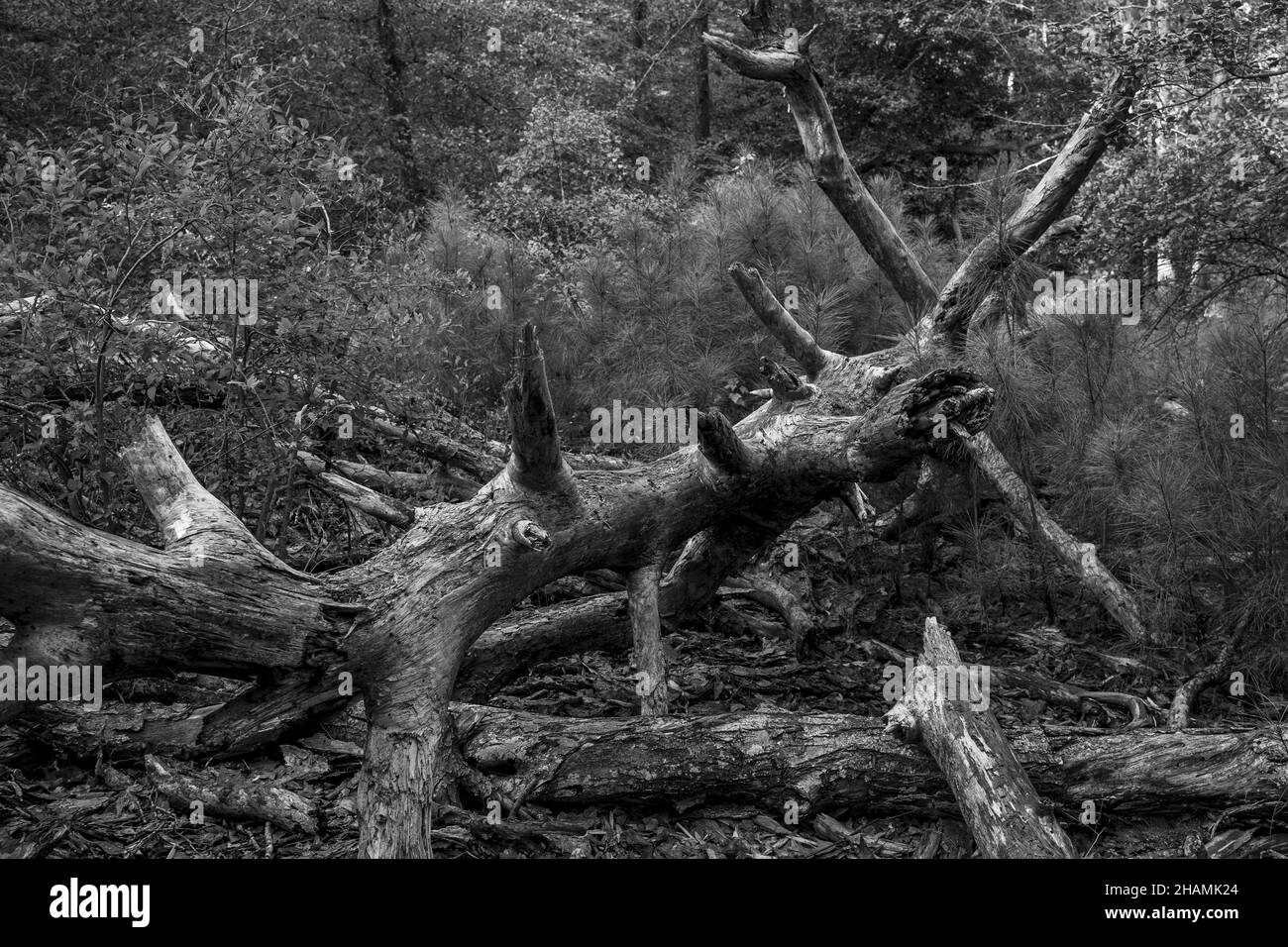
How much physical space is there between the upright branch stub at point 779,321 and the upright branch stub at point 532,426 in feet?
6.01

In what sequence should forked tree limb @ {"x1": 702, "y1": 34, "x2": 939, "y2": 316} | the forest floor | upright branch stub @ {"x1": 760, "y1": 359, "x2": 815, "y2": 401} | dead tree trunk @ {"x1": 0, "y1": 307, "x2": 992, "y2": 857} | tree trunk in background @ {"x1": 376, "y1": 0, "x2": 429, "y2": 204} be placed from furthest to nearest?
tree trunk in background @ {"x1": 376, "y1": 0, "x2": 429, "y2": 204} → forked tree limb @ {"x1": 702, "y1": 34, "x2": 939, "y2": 316} → upright branch stub @ {"x1": 760, "y1": 359, "x2": 815, "y2": 401} → the forest floor → dead tree trunk @ {"x1": 0, "y1": 307, "x2": 992, "y2": 857}

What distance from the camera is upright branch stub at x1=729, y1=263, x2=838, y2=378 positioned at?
18.3 ft

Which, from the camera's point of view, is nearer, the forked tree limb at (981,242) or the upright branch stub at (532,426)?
the upright branch stub at (532,426)

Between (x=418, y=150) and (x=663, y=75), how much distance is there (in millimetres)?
4761

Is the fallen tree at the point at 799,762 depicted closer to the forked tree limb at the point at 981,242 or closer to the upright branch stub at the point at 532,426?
the upright branch stub at the point at 532,426

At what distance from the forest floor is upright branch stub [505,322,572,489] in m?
1.15

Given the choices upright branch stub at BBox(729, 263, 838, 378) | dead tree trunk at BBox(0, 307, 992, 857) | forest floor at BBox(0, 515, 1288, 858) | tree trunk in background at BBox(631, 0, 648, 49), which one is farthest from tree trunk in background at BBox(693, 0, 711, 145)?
dead tree trunk at BBox(0, 307, 992, 857)

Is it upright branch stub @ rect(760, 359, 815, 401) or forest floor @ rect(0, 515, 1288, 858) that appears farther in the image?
upright branch stub @ rect(760, 359, 815, 401)

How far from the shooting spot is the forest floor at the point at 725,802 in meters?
3.60

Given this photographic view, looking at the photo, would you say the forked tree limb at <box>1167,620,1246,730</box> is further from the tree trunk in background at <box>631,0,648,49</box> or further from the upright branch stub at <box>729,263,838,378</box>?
the tree trunk in background at <box>631,0,648,49</box>

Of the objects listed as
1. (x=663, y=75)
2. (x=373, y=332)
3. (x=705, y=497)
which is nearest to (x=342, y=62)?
(x=663, y=75)

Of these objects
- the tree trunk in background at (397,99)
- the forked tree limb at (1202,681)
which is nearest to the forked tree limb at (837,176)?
the forked tree limb at (1202,681)

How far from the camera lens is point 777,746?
153 inches

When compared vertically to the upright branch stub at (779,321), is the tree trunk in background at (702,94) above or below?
above
